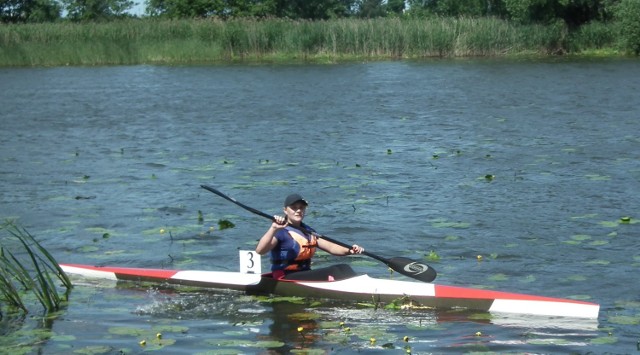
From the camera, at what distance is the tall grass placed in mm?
42531

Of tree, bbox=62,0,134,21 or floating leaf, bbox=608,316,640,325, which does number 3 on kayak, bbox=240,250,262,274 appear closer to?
floating leaf, bbox=608,316,640,325

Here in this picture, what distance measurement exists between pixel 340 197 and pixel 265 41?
96.4ft

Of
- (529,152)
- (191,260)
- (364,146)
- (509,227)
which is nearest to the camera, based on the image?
(191,260)

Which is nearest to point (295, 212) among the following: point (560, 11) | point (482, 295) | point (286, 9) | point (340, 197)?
point (482, 295)

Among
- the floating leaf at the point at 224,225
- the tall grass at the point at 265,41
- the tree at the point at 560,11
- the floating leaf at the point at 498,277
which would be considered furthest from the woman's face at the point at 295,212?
the tree at the point at 560,11

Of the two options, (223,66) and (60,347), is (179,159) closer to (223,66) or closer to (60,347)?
(60,347)

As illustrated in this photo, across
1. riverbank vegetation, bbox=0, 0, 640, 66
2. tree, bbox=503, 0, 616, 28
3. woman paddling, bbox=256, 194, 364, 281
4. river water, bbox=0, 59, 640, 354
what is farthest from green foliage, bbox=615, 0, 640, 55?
woman paddling, bbox=256, 194, 364, 281

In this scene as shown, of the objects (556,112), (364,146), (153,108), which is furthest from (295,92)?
(364,146)

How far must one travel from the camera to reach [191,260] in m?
12.0

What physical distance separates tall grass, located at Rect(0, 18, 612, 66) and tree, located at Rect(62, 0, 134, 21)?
20.0 m

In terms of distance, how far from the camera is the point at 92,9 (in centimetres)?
6519

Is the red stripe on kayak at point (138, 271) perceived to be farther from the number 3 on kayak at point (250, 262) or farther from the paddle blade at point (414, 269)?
the paddle blade at point (414, 269)

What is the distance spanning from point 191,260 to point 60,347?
10.7ft

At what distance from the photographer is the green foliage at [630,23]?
41438 mm
